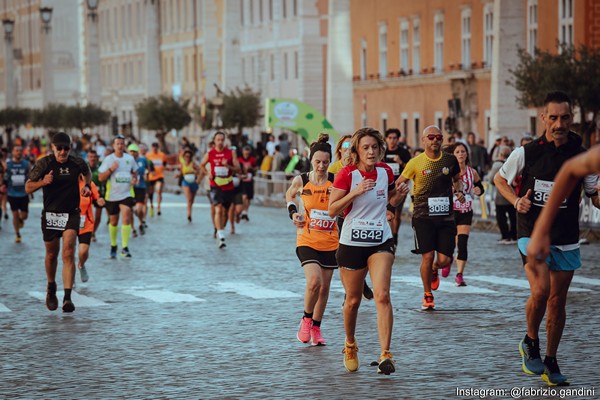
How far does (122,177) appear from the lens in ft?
81.7

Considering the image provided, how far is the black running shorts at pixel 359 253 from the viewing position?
1227 centimetres

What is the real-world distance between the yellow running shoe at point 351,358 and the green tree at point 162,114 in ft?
233

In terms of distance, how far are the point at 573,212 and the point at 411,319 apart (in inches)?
178

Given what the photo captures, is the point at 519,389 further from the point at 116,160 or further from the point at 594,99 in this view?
the point at 594,99

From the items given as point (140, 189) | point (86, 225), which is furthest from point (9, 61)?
point (86, 225)

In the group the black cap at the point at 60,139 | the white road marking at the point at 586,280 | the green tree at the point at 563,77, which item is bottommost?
the white road marking at the point at 586,280

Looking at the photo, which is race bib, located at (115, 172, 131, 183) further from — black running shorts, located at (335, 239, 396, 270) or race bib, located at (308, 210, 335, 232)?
black running shorts, located at (335, 239, 396, 270)

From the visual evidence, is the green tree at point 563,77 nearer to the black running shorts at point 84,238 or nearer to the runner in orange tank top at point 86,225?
the runner in orange tank top at point 86,225

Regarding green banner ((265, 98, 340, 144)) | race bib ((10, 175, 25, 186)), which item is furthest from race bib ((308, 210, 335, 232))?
green banner ((265, 98, 340, 144))

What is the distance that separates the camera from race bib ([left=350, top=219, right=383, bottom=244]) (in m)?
12.2

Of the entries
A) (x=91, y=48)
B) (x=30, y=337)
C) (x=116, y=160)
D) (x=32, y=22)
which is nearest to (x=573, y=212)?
(x=30, y=337)

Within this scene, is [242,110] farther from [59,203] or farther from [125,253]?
[59,203]

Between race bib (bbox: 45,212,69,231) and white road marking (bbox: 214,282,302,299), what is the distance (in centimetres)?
244

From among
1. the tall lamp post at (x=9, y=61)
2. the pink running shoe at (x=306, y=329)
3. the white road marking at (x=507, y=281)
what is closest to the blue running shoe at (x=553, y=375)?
the pink running shoe at (x=306, y=329)
